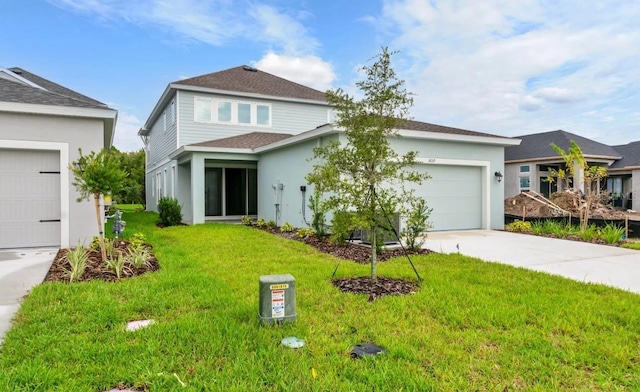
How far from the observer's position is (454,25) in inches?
452

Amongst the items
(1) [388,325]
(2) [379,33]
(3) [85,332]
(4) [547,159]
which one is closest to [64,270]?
(3) [85,332]

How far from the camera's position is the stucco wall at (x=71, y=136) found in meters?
7.79

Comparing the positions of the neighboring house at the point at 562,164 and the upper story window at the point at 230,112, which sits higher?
the upper story window at the point at 230,112

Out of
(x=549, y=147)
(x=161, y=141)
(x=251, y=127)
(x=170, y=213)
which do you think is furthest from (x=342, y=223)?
(x=549, y=147)

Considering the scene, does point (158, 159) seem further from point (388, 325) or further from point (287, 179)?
point (388, 325)

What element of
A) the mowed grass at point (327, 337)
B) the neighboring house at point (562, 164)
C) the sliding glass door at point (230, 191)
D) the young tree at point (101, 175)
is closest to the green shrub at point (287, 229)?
the sliding glass door at point (230, 191)

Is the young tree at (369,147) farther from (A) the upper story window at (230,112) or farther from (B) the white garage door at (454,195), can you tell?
(A) the upper story window at (230,112)

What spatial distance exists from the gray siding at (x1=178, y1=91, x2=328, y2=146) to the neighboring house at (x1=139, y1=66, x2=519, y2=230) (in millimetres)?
42

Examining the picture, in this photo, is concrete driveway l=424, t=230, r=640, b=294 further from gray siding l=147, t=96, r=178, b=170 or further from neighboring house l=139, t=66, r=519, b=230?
gray siding l=147, t=96, r=178, b=170

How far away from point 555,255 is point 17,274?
9.86 m

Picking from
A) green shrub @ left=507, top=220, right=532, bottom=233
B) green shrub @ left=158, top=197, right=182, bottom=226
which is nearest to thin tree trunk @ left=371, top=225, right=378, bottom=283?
green shrub @ left=507, top=220, right=532, bottom=233

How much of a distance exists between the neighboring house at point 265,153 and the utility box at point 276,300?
6.12 metres

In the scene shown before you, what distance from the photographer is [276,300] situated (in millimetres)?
3805

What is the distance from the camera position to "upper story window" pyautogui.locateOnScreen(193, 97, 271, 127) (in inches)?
631
